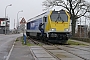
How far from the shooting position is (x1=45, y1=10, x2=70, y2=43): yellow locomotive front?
2727 cm

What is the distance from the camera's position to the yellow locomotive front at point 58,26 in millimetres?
27266

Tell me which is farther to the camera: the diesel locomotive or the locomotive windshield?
the locomotive windshield

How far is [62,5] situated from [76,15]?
3892 millimetres

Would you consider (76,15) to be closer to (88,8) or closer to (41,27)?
(88,8)

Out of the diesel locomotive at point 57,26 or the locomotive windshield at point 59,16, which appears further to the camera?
the locomotive windshield at point 59,16

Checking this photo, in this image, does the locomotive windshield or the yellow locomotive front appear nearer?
the yellow locomotive front

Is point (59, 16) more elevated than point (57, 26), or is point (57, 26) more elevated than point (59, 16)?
point (59, 16)

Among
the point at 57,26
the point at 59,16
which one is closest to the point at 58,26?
the point at 57,26

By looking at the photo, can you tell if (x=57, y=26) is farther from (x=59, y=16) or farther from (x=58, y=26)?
(x=59, y=16)

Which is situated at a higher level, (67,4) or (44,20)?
(67,4)

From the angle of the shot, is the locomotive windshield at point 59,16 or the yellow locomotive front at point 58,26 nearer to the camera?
the yellow locomotive front at point 58,26

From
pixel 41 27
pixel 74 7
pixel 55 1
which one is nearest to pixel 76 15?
pixel 74 7

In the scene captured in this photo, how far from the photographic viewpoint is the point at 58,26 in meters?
27.6

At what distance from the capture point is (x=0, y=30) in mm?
122688
